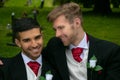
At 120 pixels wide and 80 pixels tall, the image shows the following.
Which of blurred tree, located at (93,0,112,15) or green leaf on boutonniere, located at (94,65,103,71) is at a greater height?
green leaf on boutonniere, located at (94,65,103,71)

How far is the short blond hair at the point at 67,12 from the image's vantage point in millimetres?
5277

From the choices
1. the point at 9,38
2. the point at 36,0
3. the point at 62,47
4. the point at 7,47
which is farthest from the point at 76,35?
the point at 36,0

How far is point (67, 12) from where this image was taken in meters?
5.34

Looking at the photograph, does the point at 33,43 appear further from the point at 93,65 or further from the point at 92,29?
the point at 92,29

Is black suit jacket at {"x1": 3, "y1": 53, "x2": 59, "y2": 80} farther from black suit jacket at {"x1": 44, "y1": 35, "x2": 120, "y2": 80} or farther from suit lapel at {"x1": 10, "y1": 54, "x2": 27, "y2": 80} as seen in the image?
black suit jacket at {"x1": 44, "y1": 35, "x2": 120, "y2": 80}

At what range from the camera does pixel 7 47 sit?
1486 centimetres

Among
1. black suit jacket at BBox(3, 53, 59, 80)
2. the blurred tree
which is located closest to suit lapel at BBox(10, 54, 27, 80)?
black suit jacket at BBox(3, 53, 59, 80)

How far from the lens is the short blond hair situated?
5.28 meters

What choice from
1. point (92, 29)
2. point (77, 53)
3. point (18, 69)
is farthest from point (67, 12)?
point (92, 29)

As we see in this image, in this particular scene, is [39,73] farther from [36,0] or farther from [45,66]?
[36,0]

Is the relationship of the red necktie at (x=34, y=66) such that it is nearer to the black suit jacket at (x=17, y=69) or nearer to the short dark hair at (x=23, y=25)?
the black suit jacket at (x=17, y=69)

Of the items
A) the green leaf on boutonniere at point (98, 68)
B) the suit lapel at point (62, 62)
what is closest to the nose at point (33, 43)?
the suit lapel at point (62, 62)

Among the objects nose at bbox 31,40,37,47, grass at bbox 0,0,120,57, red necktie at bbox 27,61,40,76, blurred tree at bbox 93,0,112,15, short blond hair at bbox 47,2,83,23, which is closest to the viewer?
nose at bbox 31,40,37,47

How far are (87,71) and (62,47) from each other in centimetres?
45
